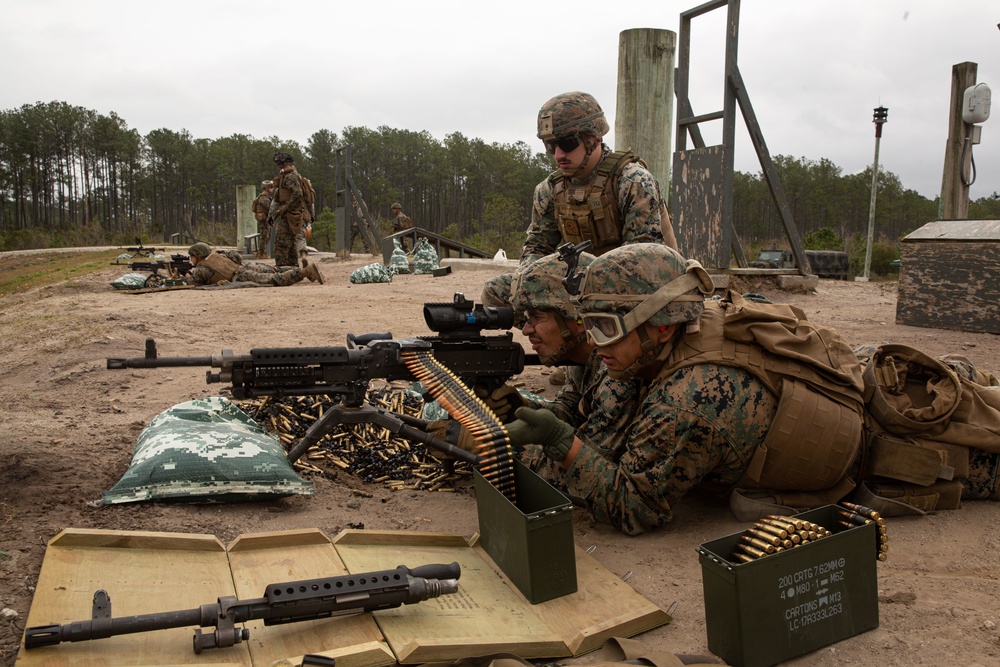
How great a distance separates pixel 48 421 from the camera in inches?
208

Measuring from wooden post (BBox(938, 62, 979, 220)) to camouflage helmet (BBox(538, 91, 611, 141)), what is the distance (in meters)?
7.23

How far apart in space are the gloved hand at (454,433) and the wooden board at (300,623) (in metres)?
0.79

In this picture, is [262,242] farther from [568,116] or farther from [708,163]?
[568,116]

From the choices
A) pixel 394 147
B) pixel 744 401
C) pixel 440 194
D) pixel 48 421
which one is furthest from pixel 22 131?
pixel 744 401

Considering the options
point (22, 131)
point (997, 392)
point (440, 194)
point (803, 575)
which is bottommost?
point (803, 575)

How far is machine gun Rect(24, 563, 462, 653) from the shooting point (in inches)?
94.2

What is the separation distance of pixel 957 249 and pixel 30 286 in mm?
17691

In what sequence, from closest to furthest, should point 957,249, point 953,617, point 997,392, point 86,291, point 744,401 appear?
1. point 953,617
2. point 744,401
3. point 997,392
4. point 957,249
5. point 86,291

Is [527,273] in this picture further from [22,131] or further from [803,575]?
[22,131]

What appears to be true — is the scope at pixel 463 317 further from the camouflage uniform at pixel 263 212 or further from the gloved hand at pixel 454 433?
the camouflage uniform at pixel 263 212

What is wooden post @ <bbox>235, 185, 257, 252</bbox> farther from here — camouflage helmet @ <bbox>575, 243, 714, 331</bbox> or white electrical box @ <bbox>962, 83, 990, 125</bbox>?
camouflage helmet @ <bbox>575, 243, 714, 331</bbox>

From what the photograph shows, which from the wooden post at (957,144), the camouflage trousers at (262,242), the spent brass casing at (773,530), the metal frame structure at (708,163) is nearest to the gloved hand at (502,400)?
the spent brass casing at (773,530)

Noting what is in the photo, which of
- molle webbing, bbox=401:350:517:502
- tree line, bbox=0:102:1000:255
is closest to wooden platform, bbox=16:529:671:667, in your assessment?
molle webbing, bbox=401:350:517:502

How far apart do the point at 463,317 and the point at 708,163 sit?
20.3 ft
